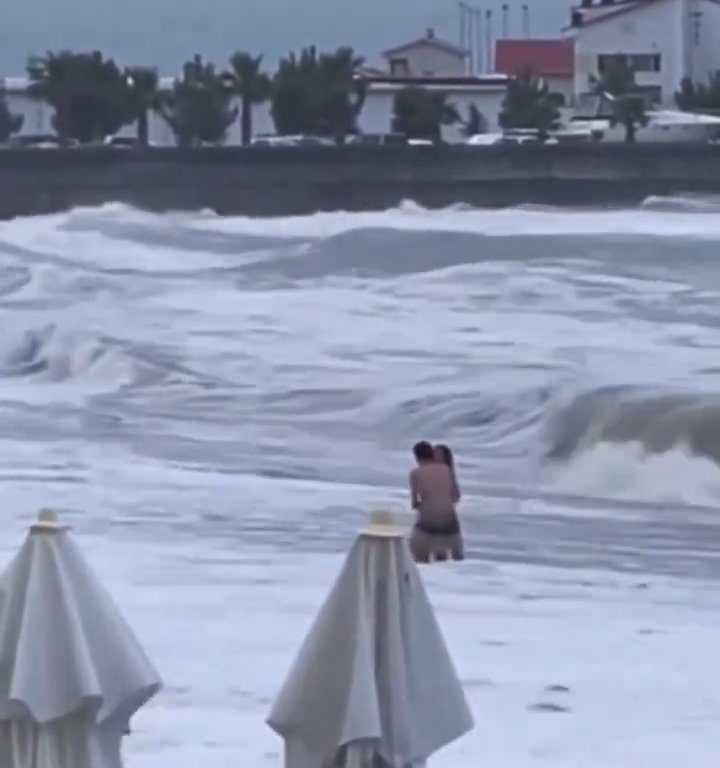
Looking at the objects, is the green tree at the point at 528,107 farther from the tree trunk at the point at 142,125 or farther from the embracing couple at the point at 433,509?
the embracing couple at the point at 433,509

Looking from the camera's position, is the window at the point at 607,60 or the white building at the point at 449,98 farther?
the white building at the point at 449,98

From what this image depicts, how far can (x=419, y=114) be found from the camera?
2504 inches

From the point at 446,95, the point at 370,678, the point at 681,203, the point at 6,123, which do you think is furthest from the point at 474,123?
the point at 370,678

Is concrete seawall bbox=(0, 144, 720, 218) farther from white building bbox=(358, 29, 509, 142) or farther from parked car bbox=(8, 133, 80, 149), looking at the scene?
white building bbox=(358, 29, 509, 142)

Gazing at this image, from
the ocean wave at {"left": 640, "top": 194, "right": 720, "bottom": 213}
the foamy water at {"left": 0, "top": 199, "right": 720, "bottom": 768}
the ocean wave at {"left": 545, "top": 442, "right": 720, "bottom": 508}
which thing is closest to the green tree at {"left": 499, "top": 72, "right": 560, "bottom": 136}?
the ocean wave at {"left": 640, "top": 194, "right": 720, "bottom": 213}

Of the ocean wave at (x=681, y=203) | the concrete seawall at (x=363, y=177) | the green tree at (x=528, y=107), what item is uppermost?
the green tree at (x=528, y=107)

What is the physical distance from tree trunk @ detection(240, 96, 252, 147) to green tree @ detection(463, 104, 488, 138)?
5.83 meters

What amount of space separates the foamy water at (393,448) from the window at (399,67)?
131 ft

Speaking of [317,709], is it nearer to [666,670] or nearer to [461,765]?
[461,765]

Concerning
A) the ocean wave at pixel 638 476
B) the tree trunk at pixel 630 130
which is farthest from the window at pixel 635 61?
the ocean wave at pixel 638 476

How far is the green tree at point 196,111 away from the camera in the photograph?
63.3 meters

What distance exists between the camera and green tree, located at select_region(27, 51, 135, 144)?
6400 cm

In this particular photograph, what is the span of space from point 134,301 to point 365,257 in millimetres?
8868

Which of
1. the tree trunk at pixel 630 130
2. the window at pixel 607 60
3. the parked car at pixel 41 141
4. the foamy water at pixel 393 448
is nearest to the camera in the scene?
the foamy water at pixel 393 448
